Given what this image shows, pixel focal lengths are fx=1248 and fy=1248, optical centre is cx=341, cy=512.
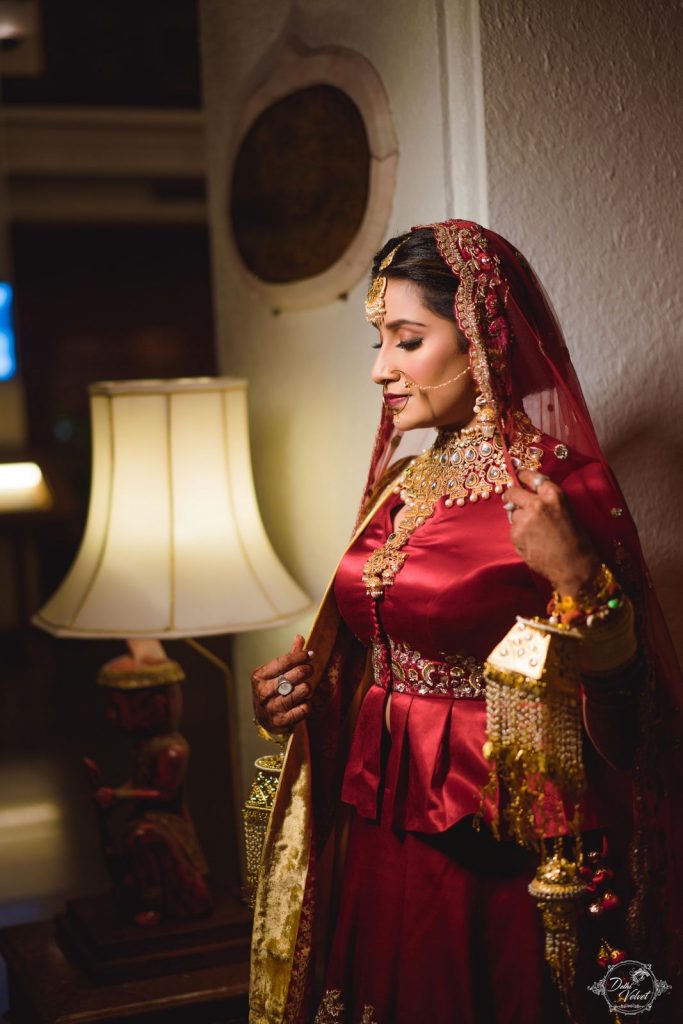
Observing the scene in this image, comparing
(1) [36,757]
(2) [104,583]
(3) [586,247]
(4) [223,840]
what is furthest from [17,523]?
(3) [586,247]

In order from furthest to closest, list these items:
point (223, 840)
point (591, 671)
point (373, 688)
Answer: point (223, 840), point (373, 688), point (591, 671)

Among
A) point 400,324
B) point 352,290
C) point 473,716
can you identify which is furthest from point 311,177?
point 473,716

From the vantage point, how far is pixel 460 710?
62.4 inches

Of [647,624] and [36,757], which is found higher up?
[647,624]

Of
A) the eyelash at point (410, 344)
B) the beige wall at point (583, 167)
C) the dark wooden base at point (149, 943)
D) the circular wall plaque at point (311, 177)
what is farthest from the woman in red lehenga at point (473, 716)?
the circular wall plaque at point (311, 177)

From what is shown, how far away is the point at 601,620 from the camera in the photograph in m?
1.33

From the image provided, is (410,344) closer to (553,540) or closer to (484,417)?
(484,417)

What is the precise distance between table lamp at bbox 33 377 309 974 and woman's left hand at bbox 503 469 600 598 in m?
0.97

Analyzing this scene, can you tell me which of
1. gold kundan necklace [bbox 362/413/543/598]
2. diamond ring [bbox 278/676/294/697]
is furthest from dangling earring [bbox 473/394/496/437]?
diamond ring [bbox 278/676/294/697]

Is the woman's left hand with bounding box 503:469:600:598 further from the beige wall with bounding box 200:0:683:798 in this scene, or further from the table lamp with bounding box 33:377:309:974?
the table lamp with bounding box 33:377:309:974

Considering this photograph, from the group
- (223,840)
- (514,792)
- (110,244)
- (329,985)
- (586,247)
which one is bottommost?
(223,840)

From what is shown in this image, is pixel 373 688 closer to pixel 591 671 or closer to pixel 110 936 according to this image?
pixel 591 671

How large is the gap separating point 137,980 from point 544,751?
3.68 feet

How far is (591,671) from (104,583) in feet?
3.81
